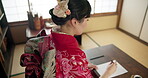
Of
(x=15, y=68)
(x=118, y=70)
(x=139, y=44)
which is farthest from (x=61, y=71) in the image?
(x=139, y=44)

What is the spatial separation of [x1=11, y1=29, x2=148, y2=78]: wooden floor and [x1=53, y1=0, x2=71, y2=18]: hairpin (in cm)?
168

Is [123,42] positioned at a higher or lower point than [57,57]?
lower

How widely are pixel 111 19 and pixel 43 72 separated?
362 cm

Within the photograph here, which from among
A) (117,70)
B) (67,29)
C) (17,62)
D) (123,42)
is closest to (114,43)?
(123,42)

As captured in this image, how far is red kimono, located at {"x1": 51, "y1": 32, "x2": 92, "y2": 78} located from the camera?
30.0 inches

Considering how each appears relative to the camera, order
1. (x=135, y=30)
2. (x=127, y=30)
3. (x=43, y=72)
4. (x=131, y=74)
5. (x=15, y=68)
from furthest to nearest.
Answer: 1. (x=127, y=30)
2. (x=135, y=30)
3. (x=15, y=68)
4. (x=131, y=74)
5. (x=43, y=72)

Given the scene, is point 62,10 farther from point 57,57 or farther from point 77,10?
point 57,57

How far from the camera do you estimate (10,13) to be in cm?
298

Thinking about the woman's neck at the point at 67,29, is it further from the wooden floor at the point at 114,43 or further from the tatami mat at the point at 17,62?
the tatami mat at the point at 17,62

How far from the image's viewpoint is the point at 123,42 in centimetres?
316

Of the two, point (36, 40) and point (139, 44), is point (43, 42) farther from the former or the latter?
point (139, 44)

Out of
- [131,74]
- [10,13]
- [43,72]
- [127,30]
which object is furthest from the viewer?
[127,30]

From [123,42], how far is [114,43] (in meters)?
0.27

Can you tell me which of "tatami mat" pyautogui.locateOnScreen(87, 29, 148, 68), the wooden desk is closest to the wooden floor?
"tatami mat" pyautogui.locateOnScreen(87, 29, 148, 68)
